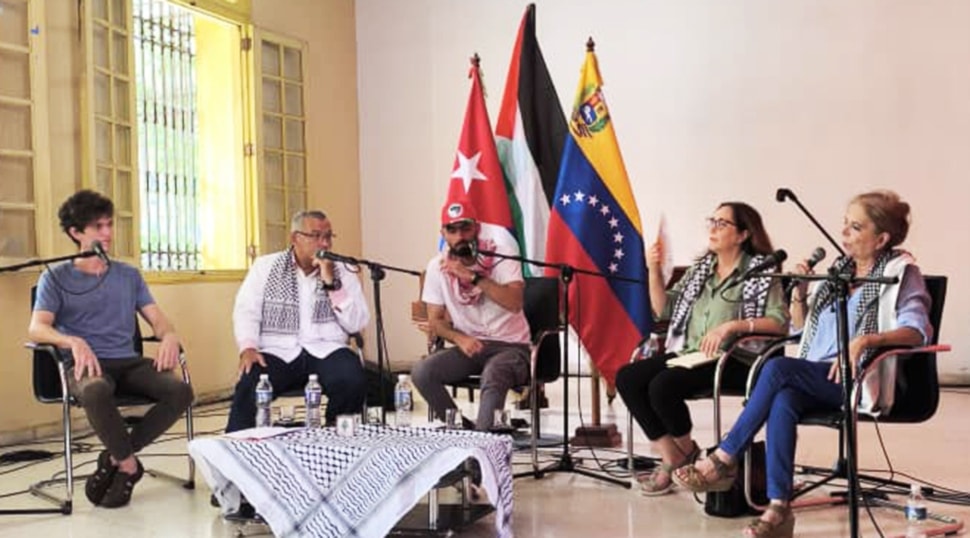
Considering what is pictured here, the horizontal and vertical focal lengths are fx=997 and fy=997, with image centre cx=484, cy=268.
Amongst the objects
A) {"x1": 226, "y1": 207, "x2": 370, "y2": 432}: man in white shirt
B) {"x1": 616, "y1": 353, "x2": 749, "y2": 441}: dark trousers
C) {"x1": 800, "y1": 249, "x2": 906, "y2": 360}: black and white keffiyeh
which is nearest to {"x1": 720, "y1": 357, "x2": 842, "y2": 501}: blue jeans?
{"x1": 800, "y1": 249, "x2": 906, "y2": 360}: black and white keffiyeh

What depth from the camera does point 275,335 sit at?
3.89 metres

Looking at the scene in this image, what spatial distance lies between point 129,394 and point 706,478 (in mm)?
2068

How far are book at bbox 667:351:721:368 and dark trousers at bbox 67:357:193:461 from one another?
1764 millimetres

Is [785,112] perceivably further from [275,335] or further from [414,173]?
[275,335]

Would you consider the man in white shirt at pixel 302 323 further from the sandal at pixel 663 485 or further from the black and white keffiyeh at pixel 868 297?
the black and white keffiyeh at pixel 868 297

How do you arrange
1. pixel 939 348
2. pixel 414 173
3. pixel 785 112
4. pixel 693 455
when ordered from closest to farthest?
pixel 939 348
pixel 693 455
pixel 785 112
pixel 414 173

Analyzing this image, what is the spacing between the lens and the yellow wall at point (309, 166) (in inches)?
187

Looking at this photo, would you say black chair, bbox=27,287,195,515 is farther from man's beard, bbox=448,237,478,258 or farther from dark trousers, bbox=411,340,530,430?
man's beard, bbox=448,237,478,258

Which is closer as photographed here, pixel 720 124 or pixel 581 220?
pixel 581 220

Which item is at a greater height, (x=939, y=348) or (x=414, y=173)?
(x=414, y=173)

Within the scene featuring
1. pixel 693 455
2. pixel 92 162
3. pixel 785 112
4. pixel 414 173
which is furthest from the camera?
pixel 414 173

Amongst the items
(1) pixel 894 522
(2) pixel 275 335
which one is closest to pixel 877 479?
(1) pixel 894 522

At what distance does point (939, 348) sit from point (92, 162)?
13.2 feet

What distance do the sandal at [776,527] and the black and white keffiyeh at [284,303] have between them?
72.9 inches
